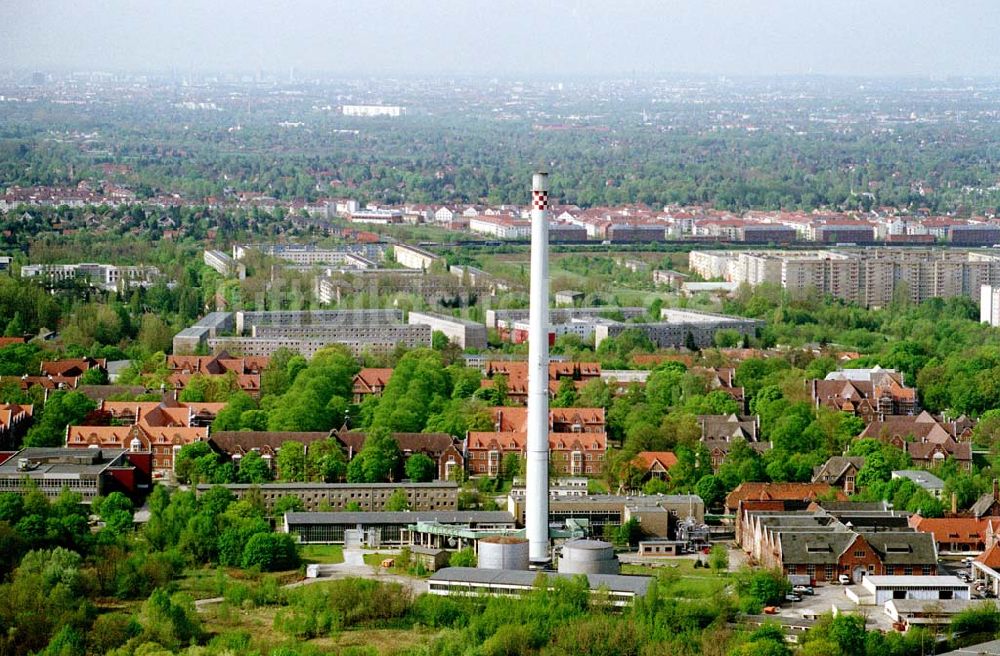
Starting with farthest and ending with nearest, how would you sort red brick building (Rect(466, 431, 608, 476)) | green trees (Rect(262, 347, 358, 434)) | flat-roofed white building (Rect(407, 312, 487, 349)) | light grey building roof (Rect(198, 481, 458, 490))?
flat-roofed white building (Rect(407, 312, 487, 349)) → green trees (Rect(262, 347, 358, 434)) → red brick building (Rect(466, 431, 608, 476)) → light grey building roof (Rect(198, 481, 458, 490))

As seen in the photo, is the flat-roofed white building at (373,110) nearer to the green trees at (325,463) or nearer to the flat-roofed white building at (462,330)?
the flat-roofed white building at (462,330)

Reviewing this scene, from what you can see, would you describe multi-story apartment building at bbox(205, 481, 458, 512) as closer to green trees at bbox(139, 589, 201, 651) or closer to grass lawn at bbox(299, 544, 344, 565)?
grass lawn at bbox(299, 544, 344, 565)

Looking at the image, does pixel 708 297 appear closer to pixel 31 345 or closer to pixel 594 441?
pixel 31 345

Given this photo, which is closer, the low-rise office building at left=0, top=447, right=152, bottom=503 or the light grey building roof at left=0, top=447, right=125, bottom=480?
the low-rise office building at left=0, top=447, right=152, bottom=503

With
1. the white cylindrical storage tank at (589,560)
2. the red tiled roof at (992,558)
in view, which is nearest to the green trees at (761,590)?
the white cylindrical storage tank at (589,560)

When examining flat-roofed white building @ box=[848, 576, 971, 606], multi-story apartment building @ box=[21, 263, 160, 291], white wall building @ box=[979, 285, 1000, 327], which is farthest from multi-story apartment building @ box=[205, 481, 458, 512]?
multi-story apartment building @ box=[21, 263, 160, 291]

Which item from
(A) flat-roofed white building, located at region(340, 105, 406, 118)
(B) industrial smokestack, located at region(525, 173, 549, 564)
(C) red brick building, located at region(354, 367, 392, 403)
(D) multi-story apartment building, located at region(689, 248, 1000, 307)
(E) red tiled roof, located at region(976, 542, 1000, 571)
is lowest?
(A) flat-roofed white building, located at region(340, 105, 406, 118)

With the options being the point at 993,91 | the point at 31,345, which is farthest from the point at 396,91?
the point at 31,345
